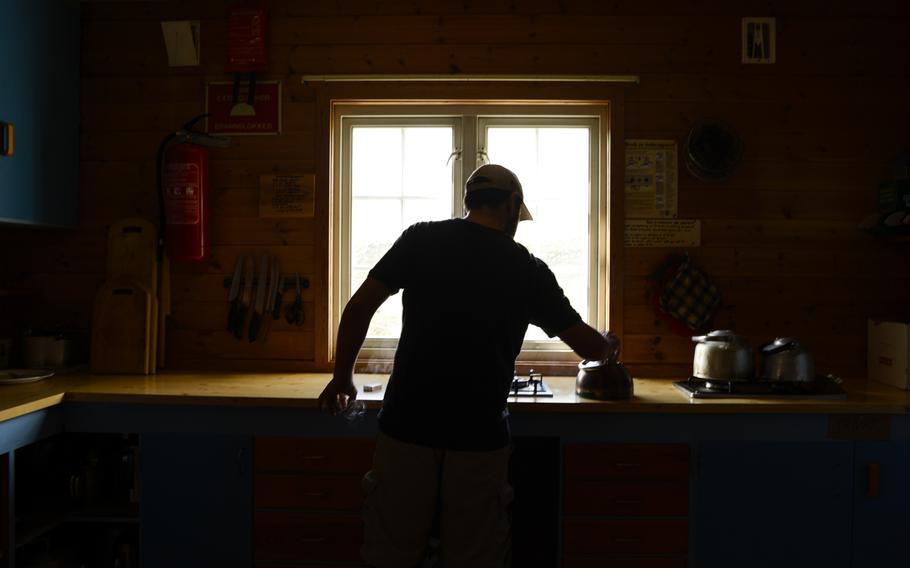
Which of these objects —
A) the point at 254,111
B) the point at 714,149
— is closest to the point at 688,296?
the point at 714,149

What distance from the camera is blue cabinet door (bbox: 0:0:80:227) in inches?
91.3

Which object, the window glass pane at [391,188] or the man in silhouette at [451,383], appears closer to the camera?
the man in silhouette at [451,383]

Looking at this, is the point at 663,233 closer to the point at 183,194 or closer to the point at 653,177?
the point at 653,177

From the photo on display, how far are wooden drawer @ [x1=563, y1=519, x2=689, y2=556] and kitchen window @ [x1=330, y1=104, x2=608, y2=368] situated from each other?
2.57 ft

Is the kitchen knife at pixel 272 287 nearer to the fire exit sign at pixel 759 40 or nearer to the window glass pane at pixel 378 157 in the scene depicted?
the window glass pane at pixel 378 157

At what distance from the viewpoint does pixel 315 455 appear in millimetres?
2111

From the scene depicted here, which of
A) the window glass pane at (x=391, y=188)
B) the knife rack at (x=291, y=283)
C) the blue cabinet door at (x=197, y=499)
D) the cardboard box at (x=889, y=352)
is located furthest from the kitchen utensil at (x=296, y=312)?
the cardboard box at (x=889, y=352)

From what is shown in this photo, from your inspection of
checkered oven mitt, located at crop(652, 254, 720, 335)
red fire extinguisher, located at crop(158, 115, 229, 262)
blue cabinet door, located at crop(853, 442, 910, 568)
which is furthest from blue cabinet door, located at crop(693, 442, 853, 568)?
red fire extinguisher, located at crop(158, 115, 229, 262)

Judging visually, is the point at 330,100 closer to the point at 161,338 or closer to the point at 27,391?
the point at 161,338

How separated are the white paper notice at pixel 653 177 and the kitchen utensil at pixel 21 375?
2442 mm

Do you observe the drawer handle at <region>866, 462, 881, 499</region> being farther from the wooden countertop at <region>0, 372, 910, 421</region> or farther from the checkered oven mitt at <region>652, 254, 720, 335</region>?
the checkered oven mitt at <region>652, 254, 720, 335</region>

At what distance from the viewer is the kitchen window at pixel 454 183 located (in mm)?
2701

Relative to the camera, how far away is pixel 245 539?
2.12 m

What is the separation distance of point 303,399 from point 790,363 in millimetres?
1741
